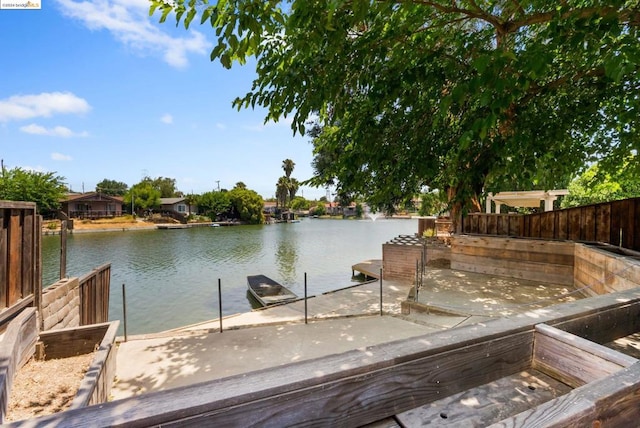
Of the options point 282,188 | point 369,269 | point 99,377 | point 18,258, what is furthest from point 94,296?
point 282,188

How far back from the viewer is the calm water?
14242mm

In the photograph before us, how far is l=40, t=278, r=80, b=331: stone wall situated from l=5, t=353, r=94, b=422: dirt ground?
691 millimetres

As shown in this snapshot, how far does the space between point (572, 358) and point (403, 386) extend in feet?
3.12

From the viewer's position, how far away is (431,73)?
443 cm

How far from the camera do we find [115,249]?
3055 cm

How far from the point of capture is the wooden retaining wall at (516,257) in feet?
27.9

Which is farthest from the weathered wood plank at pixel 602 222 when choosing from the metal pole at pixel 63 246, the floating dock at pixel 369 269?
the metal pole at pixel 63 246

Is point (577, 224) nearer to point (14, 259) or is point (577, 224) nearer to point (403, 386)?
point (403, 386)

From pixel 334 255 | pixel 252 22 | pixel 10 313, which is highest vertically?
pixel 252 22

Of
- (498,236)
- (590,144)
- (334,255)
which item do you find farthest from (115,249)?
(590,144)

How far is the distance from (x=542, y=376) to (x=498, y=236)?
9291mm

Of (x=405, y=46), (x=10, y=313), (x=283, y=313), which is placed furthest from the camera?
(x=283, y=313)

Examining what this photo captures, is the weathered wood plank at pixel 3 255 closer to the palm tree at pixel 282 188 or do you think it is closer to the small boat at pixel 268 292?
the small boat at pixel 268 292

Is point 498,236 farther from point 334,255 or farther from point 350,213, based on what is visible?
point 350,213
